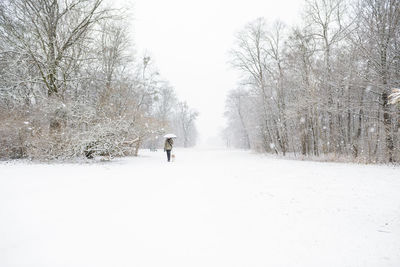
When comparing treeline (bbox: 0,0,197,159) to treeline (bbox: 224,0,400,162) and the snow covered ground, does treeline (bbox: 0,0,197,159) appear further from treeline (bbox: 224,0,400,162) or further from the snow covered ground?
treeline (bbox: 224,0,400,162)

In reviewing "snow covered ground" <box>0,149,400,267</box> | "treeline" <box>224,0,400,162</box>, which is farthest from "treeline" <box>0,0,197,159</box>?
"treeline" <box>224,0,400,162</box>

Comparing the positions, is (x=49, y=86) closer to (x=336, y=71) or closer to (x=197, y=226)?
(x=197, y=226)

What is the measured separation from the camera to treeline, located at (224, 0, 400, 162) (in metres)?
10.8

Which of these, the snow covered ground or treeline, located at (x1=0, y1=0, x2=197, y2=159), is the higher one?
treeline, located at (x1=0, y1=0, x2=197, y2=159)

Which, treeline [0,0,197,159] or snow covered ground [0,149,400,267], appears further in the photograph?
treeline [0,0,197,159]

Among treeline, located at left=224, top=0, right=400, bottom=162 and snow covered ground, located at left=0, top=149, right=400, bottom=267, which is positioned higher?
treeline, located at left=224, top=0, right=400, bottom=162

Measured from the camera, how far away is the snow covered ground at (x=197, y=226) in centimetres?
224

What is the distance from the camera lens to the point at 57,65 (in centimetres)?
1187

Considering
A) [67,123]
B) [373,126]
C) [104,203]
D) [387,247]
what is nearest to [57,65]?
[67,123]

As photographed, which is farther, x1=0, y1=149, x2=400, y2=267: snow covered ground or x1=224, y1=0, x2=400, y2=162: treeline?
x1=224, y1=0, x2=400, y2=162: treeline

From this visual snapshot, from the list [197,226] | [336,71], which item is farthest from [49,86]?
[336,71]

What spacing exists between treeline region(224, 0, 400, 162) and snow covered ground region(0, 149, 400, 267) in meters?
8.88

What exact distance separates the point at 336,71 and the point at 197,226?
15015 mm

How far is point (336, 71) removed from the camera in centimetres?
1298
